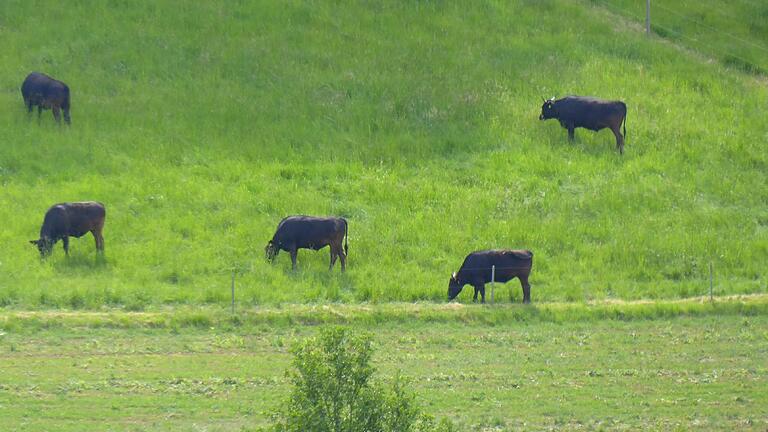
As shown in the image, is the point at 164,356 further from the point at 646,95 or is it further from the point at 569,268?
the point at 646,95

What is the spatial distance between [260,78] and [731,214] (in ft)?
56.9

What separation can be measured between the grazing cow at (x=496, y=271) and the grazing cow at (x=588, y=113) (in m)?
11.9

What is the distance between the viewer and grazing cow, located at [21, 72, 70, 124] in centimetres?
4331

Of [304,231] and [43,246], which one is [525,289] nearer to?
[304,231]

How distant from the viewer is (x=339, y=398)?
18.6 m

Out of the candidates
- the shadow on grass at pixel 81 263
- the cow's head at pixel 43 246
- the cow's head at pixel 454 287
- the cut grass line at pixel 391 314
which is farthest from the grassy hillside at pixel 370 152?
the cut grass line at pixel 391 314

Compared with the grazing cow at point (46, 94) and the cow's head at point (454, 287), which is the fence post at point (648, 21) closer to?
the grazing cow at point (46, 94)

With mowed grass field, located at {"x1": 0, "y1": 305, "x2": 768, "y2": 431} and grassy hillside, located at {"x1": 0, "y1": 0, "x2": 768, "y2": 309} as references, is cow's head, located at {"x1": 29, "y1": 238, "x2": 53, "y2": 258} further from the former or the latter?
mowed grass field, located at {"x1": 0, "y1": 305, "x2": 768, "y2": 431}

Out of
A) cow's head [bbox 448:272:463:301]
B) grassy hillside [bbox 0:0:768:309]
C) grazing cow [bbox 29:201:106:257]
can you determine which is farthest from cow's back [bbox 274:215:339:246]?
grazing cow [bbox 29:201:106:257]

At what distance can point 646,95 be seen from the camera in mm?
48594

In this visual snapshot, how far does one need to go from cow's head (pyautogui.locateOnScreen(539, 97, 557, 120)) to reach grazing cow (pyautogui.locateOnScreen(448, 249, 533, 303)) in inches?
489

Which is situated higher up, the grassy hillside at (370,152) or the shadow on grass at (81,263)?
the grassy hillside at (370,152)

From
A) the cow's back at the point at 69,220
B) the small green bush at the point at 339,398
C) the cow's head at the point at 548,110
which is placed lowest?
the cow's back at the point at 69,220

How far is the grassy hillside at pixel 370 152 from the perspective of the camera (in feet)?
116
